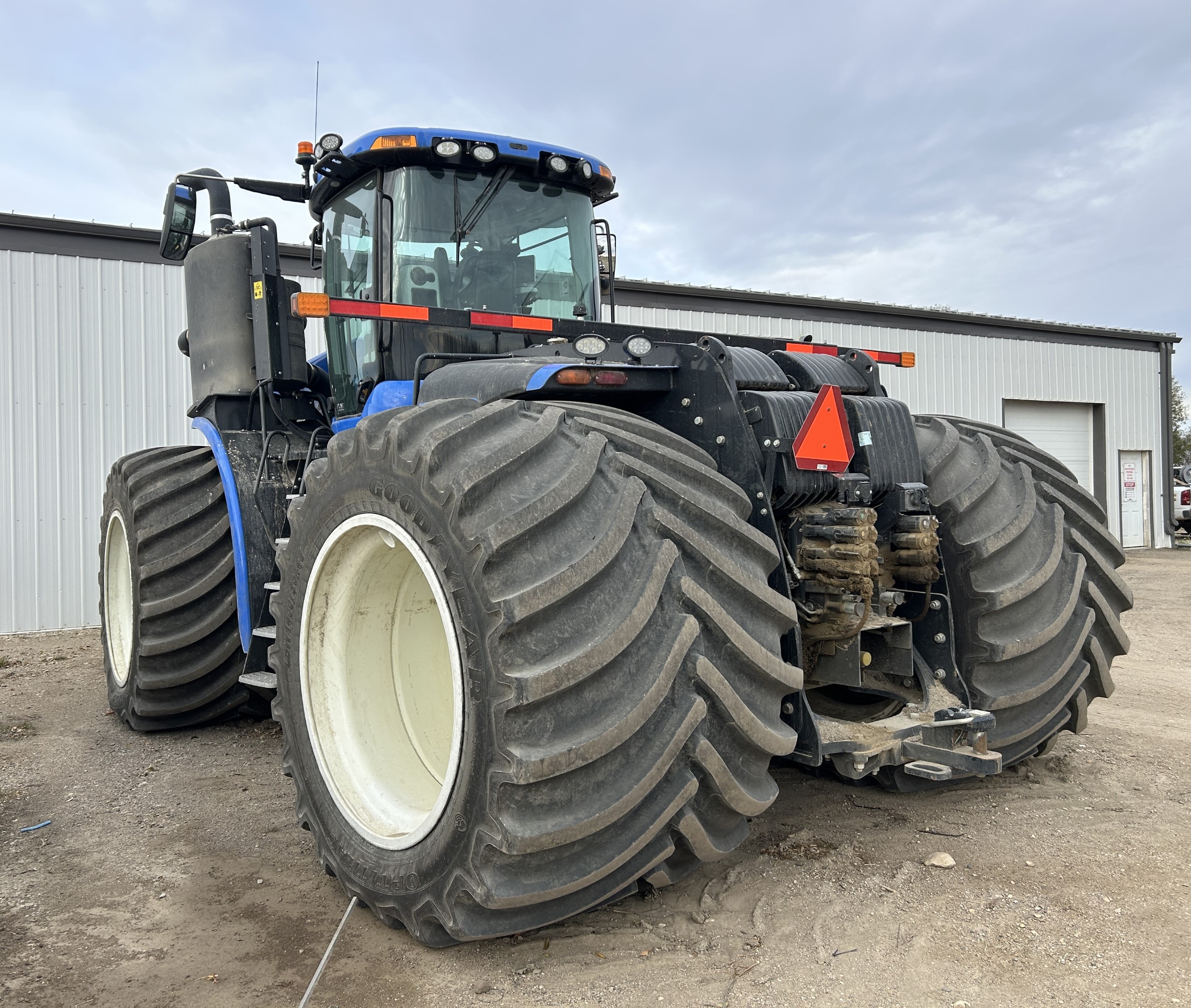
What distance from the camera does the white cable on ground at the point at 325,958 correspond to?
7.88 ft

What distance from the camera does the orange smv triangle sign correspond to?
2.93 m

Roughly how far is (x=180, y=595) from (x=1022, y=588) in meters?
3.98

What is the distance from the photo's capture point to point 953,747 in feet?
10.0

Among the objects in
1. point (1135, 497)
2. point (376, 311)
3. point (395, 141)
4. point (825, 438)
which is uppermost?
point (395, 141)

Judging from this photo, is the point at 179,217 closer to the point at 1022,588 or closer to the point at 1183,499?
the point at 1022,588

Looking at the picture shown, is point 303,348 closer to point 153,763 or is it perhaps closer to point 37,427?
point 153,763

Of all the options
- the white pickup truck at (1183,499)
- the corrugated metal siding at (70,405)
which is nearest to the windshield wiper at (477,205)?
the corrugated metal siding at (70,405)

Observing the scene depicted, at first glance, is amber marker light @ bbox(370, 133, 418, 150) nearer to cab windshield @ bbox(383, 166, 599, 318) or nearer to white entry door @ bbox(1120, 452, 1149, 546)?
cab windshield @ bbox(383, 166, 599, 318)

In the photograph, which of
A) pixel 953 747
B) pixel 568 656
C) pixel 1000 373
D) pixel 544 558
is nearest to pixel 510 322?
pixel 544 558

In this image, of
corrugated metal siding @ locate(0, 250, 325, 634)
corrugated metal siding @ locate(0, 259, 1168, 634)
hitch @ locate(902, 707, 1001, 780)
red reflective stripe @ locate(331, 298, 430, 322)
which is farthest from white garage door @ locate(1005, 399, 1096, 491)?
red reflective stripe @ locate(331, 298, 430, 322)

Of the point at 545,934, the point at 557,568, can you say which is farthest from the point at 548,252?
the point at 545,934

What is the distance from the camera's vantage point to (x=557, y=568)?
7.41ft

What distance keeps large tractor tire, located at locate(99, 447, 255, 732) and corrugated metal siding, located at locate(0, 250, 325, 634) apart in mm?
5054

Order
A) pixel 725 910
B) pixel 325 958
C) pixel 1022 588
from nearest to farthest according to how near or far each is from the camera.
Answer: pixel 325 958
pixel 725 910
pixel 1022 588
